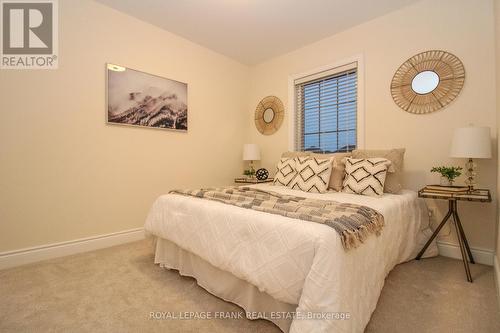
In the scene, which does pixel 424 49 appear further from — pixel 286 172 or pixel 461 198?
pixel 286 172

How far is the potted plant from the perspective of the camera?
2.13m

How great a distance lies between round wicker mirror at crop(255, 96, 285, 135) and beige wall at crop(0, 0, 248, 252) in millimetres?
1014

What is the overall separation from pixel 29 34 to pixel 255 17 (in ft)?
7.34

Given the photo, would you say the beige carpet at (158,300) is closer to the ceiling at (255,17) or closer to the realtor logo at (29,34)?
the realtor logo at (29,34)

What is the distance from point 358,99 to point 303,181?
1.29 m

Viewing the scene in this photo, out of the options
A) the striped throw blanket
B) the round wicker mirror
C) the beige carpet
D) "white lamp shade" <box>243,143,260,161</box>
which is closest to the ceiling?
the round wicker mirror

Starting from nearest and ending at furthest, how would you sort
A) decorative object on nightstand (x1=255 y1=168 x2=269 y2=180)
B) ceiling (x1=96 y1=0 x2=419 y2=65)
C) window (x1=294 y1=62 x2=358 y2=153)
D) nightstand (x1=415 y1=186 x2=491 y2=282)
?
nightstand (x1=415 y1=186 x2=491 y2=282)
ceiling (x1=96 y1=0 x2=419 y2=65)
window (x1=294 y1=62 x2=358 y2=153)
decorative object on nightstand (x1=255 y1=168 x2=269 y2=180)

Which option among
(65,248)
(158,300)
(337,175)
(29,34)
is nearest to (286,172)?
(337,175)

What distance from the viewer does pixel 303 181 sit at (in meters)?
2.52

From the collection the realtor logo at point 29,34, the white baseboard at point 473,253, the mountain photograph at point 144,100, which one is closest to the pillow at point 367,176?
the white baseboard at point 473,253

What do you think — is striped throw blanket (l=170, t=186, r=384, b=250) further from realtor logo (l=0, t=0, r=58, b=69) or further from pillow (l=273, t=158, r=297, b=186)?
realtor logo (l=0, t=0, r=58, b=69)

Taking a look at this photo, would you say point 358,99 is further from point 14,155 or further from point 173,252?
point 14,155

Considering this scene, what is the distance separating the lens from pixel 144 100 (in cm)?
289

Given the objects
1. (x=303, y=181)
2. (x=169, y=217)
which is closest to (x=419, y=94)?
(x=303, y=181)
